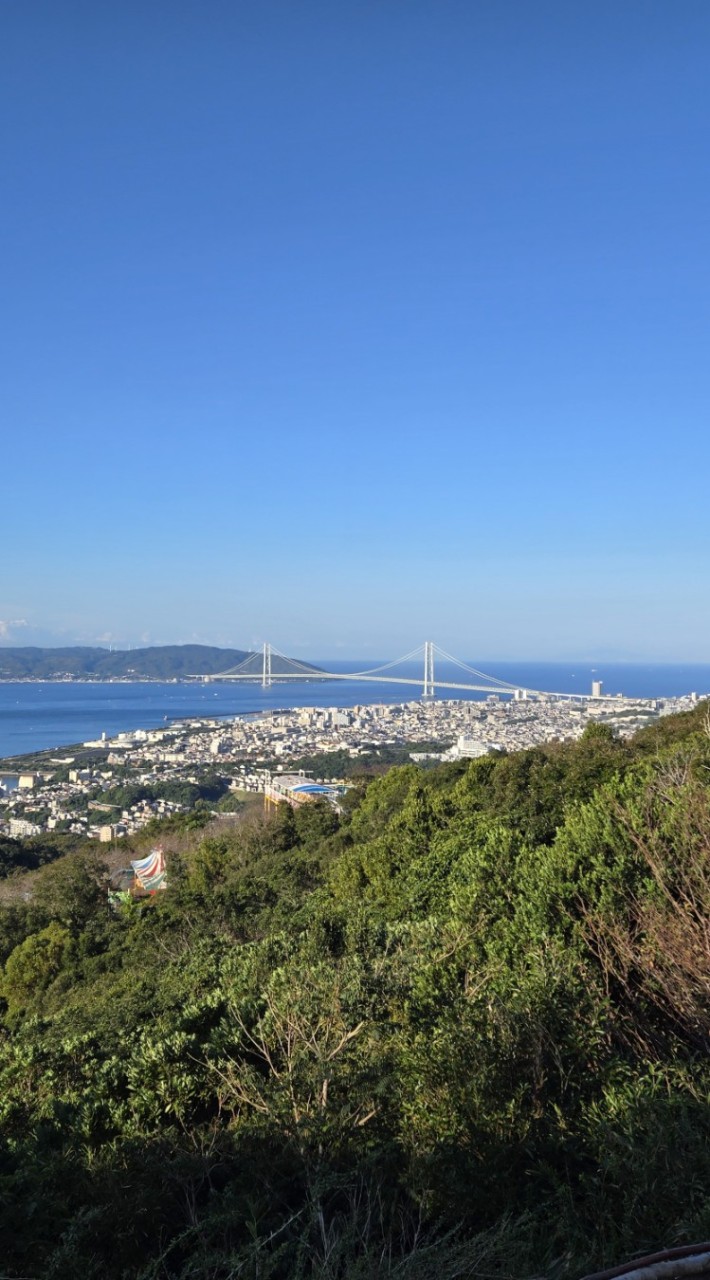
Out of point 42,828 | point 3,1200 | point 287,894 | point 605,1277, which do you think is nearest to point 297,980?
point 3,1200

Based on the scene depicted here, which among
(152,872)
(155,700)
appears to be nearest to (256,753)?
(152,872)

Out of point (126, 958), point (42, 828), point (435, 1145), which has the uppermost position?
point (435, 1145)

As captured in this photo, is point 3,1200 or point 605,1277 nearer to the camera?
point 605,1277

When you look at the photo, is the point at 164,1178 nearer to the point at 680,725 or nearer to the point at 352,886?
the point at 352,886

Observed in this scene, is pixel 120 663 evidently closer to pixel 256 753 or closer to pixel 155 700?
pixel 155 700

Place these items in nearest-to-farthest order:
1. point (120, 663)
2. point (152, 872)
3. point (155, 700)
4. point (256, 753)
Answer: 1. point (152, 872)
2. point (256, 753)
3. point (155, 700)
4. point (120, 663)

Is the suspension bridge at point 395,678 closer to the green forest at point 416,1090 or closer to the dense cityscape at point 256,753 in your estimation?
the dense cityscape at point 256,753

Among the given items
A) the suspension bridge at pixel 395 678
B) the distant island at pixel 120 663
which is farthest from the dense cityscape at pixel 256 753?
the distant island at pixel 120 663
